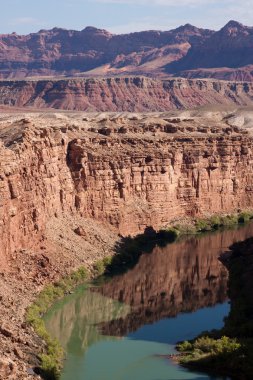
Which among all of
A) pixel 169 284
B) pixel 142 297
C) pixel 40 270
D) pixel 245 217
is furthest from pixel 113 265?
pixel 245 217

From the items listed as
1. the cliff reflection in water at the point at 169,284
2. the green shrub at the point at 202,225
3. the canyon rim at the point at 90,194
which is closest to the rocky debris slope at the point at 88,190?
the canyon rim at the point at 90,194

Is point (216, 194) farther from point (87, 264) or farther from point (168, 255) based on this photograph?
point (87, 264)

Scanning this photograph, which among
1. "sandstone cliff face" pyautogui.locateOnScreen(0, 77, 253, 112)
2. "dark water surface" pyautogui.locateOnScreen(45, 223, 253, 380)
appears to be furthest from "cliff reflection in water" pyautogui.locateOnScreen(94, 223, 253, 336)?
"sandstone cliff face" pyautogui.locateOnScreen(0, 77, 253, 112)

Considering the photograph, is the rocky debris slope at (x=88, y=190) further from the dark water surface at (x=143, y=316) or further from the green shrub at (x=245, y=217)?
the dark water surface at (x=143, y=316)

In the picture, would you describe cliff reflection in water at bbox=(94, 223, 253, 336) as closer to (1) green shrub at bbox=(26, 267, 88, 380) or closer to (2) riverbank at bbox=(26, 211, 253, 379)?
(2) riverbank at bbox=(26, 211, 253, 379)

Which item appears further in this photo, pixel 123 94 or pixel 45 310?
pixel 123 94

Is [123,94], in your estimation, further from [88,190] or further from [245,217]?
[88,190]

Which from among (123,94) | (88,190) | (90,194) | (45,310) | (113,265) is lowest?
(45,310)
